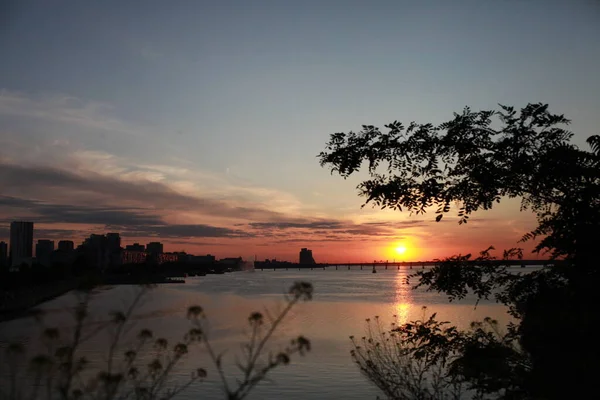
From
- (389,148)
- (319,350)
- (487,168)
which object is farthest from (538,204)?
(319,350)

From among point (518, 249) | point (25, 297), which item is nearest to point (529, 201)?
point (518, 249)

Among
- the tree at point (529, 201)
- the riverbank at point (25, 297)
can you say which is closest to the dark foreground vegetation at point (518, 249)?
the tree at point (529, 201)

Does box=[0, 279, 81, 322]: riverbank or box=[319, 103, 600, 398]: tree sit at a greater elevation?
box=[319, 103, 600, 398]: tree

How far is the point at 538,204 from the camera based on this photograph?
8617 mm

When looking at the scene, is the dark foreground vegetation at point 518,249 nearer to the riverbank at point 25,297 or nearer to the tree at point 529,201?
the tree at point 529,201

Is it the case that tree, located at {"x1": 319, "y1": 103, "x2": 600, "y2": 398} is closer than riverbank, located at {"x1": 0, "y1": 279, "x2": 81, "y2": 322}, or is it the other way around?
tree, located at {"x1": 319, "y1": 103, "x2": 600, "y2": 398}

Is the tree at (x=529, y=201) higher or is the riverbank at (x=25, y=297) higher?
the tree at (x=529, y=201)

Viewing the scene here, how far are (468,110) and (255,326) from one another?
5932mm

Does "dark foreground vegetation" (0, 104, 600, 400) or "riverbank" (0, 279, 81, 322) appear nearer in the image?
"dark foreground vegetation" (0, 104, 600, 400)

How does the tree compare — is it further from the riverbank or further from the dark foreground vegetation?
the riverbank

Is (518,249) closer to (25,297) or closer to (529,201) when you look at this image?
(529,201)

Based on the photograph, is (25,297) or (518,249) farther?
(25,297)

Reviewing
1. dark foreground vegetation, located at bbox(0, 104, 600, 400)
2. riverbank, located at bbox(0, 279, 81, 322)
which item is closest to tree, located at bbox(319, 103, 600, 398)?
dark foreground vegetation, located at bbox(0, 104, 600, 400)

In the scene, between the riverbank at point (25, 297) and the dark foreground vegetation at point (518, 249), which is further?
the riverbank at point (25, 297)
